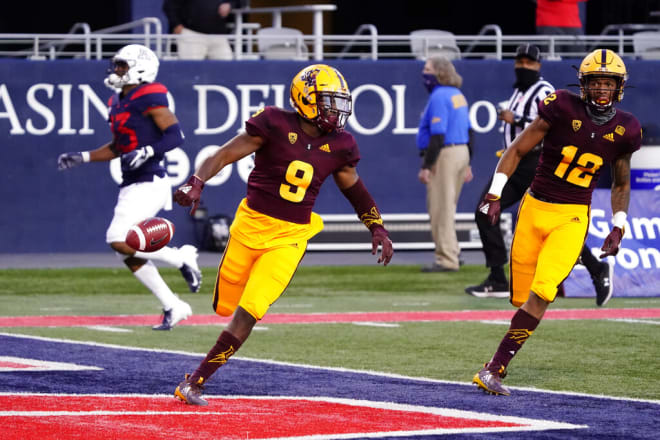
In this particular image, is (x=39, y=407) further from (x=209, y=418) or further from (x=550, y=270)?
(x=550, y=270)

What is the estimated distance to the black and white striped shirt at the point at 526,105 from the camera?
466 inches

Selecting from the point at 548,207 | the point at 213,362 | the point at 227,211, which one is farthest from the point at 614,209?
the point at 227,211

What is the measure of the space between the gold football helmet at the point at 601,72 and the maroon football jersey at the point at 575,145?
0.13 m

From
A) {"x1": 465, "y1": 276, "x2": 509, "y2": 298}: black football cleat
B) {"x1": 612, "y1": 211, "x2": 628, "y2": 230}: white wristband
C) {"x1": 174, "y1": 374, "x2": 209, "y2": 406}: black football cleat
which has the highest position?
{"x1": 612, "y1": 211, "x2": 628, "y2": 230}: white wristband

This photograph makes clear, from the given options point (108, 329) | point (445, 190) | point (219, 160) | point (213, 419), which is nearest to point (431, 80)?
point (445, 190)

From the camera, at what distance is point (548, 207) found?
794 cm

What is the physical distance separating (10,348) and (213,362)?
2795 millimetres

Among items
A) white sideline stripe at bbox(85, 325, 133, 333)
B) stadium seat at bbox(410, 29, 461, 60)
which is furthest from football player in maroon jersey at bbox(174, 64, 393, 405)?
stadium seat at bbox(410, 29, 461, 60)

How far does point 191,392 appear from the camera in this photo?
22.5ft

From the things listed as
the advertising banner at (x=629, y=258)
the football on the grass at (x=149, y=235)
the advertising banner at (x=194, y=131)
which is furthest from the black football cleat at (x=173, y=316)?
the advertising banner at (x=194, y=131)

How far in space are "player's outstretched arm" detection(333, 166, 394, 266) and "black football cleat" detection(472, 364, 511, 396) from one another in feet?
2.60

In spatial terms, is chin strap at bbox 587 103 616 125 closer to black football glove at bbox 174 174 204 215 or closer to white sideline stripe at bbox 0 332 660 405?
white sideline stripe at bbox 0 332 660 405

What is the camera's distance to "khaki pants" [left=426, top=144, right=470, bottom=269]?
587 inches

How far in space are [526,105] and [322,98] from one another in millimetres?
5059
